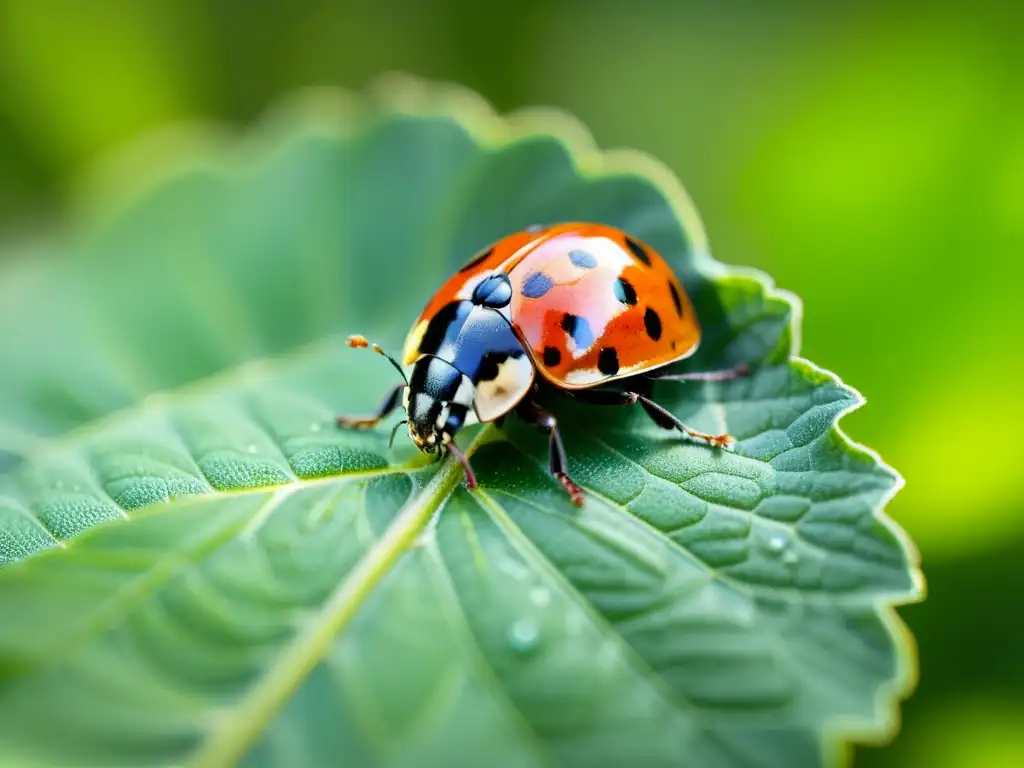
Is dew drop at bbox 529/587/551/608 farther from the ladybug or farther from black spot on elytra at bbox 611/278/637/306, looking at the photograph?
black spot on elytra at bbox 611/278/637/306

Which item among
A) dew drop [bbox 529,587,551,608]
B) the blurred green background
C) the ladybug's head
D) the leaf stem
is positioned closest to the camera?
the leaf stem

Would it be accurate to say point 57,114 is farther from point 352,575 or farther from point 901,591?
point 901,591

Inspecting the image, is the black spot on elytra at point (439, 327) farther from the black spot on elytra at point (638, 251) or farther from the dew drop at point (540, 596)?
the dew drop at point (540, 596)

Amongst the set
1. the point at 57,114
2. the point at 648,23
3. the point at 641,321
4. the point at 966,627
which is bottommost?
the point at 966,627

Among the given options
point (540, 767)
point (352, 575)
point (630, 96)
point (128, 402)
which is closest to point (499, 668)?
point (540, 767)

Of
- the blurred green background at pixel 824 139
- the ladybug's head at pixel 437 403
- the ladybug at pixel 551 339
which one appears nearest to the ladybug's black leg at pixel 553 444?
the ladybug at pixel 551 339

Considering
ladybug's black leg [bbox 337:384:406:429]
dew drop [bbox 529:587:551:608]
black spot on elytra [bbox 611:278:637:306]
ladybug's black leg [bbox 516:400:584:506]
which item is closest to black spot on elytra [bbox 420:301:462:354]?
ladybug's black leg [bbox 337:384:406:429]

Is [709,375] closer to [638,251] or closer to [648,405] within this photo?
[648,405]
